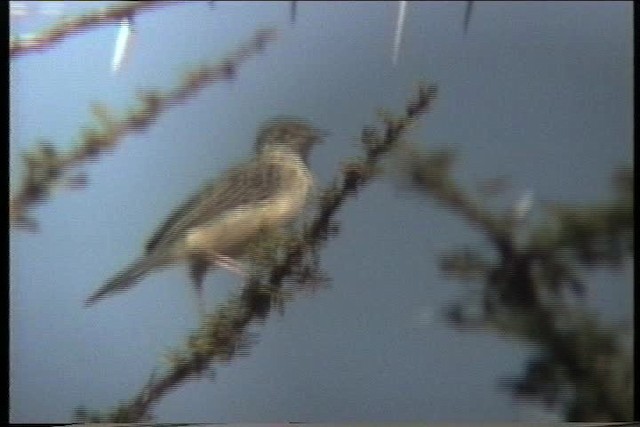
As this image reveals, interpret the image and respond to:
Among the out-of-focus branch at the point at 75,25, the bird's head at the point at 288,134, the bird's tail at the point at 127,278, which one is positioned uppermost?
the out-of-focus branch at the point at 75,25

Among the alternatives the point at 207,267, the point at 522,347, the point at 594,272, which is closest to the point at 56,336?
the point at 207,267

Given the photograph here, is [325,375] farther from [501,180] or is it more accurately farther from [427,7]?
[427,7]

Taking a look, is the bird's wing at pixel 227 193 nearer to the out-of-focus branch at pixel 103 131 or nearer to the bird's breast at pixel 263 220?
the bird's breast at pixel 263 220

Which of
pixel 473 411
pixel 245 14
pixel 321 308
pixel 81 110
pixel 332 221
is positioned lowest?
pixel 473 411

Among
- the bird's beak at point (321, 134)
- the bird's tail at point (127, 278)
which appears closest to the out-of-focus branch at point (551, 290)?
the bird's beak at point (321, 134)

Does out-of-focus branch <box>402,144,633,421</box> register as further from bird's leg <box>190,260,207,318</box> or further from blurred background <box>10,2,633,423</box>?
bird's leg <box>190,260,207,318</box>

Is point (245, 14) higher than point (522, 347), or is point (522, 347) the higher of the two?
point (245, 14)

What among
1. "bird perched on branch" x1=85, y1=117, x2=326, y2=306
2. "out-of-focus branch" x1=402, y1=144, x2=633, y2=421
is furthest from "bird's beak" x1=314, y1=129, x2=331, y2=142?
"out-of-focus branch" x1=402, y1=144, x2=633, y2=421
